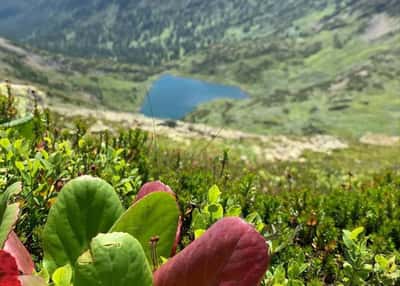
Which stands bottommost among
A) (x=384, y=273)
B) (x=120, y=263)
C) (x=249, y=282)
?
(x=384, y=273)

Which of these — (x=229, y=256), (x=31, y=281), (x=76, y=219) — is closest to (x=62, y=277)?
(x=31, y=281)

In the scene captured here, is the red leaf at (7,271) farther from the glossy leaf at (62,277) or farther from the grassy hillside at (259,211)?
the grassy hillside at (259,211)

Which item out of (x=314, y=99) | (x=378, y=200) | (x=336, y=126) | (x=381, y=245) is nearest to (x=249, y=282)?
(x=381, y=245)

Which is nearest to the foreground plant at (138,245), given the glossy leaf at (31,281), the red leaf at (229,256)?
the red leaf at (229,256)

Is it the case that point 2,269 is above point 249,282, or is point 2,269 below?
above

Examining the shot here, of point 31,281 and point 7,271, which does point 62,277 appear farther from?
point 7,271

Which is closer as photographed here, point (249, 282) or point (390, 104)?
point (249, 282)

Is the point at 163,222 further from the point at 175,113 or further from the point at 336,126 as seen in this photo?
the point at 175,113
